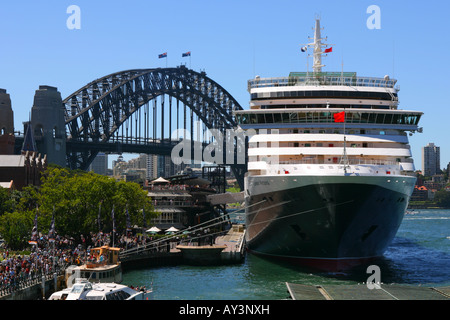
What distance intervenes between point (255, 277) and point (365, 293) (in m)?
15.9

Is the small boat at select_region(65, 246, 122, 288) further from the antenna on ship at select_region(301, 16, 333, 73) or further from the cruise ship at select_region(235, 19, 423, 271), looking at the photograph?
the antenna on ship at select_region(301, 16, 333, 73)

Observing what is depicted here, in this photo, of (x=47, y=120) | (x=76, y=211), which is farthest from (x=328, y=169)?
(x=47, y=120)

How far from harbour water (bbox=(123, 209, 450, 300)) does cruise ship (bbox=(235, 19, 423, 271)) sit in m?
1.74

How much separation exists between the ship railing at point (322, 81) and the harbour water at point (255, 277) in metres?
16.7

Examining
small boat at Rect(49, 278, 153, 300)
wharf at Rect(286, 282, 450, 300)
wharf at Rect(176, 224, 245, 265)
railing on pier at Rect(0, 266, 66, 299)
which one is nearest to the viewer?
small boat at Rect(49, 278, 153, 300)

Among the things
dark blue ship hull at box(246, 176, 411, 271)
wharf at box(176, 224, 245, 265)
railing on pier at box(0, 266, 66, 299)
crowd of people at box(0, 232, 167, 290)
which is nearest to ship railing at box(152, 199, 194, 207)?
crowd of people at box(0, 232, 167, 290)

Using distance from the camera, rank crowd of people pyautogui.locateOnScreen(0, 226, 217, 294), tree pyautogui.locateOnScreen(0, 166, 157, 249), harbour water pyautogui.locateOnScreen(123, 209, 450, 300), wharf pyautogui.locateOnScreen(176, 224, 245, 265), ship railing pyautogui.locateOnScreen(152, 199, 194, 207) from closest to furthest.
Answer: crowd of people pyautogui.locateOnScreen(0, 226, 217, 294), harbour water pyautogui.locateOnScreen(123, 209, 450, 300), tree pyautogui.locateOnScreen(0, 166, 157, 249), wharf pyautogui.locateOnScreen(176, 224, 245, 265), ship railing pyautogui.locateOnScreen(152, 199, 194, 207)

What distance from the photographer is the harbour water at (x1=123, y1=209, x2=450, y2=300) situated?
154 feet

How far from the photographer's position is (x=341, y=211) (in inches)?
1966

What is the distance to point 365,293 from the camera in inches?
1513

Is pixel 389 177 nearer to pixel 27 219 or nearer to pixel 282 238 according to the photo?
pixel 282 238

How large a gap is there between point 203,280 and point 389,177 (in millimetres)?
16857

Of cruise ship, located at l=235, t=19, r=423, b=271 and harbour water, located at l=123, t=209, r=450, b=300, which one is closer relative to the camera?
harbour water, located at l=123, t=209, r=450, b=300
